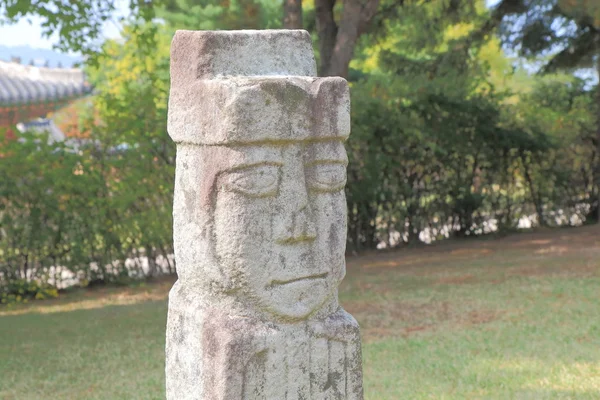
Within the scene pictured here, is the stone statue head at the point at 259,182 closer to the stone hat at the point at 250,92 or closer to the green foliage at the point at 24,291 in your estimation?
the stone hat at the point at 250,92

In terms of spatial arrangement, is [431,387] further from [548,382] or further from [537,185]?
[537,185]

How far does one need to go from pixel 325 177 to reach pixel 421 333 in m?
4.35

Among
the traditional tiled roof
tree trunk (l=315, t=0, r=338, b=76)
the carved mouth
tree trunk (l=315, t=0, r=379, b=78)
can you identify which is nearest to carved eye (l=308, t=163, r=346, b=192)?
the carved mouth

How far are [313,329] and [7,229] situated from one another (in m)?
7.92

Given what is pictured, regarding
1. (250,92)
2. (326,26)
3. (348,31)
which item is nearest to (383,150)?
(326,26)

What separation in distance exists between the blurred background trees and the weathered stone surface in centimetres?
675

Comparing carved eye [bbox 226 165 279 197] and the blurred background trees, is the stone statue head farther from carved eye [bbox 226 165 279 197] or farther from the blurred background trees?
the blurred background trees

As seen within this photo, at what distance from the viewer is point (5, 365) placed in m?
7.32

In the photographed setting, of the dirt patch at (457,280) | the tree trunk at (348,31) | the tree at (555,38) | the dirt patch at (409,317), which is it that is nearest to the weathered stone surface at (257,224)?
the dirt patch at (409,317)

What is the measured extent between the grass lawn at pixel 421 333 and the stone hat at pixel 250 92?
9.53 feet

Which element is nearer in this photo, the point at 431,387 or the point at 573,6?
the point at 431,387

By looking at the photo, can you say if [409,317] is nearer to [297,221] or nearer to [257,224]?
[297,221]

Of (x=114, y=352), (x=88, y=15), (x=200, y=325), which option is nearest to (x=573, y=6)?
(x=88, y=15)

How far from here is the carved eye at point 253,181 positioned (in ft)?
11.4
